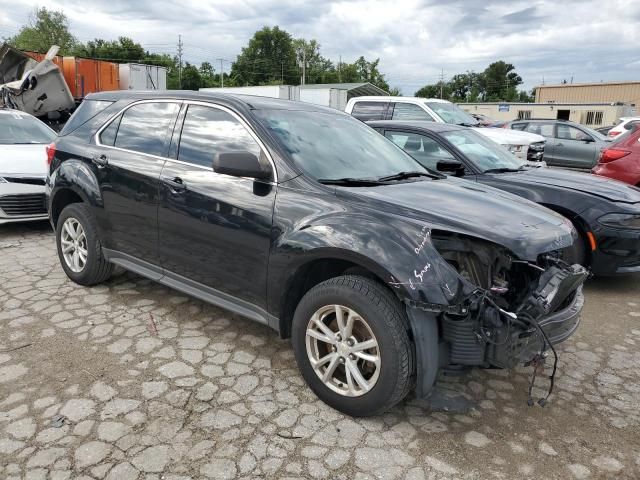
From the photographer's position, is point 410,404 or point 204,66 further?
point 204,66

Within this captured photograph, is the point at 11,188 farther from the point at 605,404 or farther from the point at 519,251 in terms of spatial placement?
the point at 605,404

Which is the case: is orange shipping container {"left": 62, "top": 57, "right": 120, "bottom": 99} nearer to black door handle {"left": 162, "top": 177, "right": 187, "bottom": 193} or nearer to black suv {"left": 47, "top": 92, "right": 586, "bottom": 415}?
black suv {"left": 47, "top": 92, "right": 586, "bottom": 415}

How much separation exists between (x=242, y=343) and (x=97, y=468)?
4.69ft

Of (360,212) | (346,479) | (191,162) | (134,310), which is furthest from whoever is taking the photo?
(134,310)

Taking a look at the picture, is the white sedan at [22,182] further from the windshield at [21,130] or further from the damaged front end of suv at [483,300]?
the damaged front end of suv at [483,300]

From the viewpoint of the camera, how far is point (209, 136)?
352cm

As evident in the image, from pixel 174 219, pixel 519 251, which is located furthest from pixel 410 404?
pixel 174 219

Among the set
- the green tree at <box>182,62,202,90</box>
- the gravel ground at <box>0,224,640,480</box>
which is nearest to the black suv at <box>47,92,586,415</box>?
the gravel ground at <box>0,224,640,480</box>

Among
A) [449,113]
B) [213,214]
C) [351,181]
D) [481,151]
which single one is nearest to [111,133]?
[213,214]

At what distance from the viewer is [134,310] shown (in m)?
4.16

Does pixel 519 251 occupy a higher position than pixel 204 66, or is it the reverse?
pixel 204 66

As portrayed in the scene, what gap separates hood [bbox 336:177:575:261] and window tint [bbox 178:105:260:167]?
2.74 feet

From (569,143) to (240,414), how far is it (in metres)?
13.7

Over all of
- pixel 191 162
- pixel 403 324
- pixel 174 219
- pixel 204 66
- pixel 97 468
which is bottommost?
pixel 97 468
